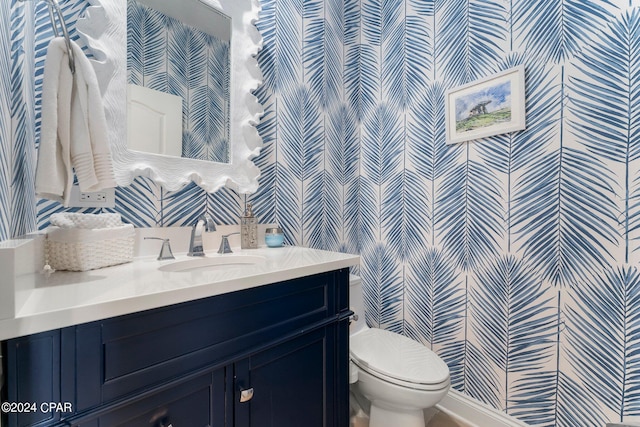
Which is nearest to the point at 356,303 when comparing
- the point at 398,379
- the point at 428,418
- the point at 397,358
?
the point at 397,358

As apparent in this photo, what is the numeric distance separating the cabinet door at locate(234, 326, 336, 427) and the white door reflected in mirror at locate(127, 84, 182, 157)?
872mm

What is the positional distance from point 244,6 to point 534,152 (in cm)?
147

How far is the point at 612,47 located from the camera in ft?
3.54

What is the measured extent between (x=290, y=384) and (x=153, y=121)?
42.9 inches

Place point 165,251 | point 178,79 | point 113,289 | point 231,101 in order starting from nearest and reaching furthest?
point 113,289
point 165,251
point 178,79
point 231,101

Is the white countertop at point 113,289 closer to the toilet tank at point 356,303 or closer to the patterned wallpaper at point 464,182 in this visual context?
the patterned wallpaper at point 464,182

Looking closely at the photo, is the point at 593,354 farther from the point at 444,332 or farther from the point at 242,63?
the point at 242,63

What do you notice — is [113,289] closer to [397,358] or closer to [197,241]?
[197,241]

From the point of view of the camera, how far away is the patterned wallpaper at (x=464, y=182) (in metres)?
1.06

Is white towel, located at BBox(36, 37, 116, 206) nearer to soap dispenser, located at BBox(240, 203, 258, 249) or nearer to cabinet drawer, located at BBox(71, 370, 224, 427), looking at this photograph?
cabinet drawer, located at BBox(71, 370, 224, 427)

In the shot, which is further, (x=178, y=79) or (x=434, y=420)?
(x=434, y=420)

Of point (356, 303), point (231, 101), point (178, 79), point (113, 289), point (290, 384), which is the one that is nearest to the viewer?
point (113, 289)

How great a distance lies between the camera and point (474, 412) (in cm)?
143

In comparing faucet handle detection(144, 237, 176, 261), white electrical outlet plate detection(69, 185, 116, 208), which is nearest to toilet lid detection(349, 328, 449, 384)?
faucet handle detection(144, 237, 176, 261)
